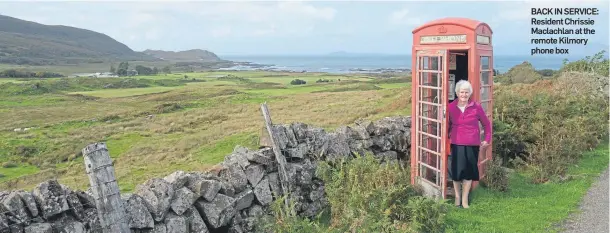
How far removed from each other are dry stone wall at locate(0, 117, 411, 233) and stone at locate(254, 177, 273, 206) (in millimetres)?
15

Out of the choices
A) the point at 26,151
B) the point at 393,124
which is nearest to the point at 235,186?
the point at 393,124

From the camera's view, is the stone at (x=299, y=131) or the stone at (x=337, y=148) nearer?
the stone at (x=299, y=131)

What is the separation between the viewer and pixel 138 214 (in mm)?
5730

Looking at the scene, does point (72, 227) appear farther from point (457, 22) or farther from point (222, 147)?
point (222, 147)

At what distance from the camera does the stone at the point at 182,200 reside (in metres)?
6.18

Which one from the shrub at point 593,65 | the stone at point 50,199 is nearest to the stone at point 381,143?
the stone at point 50,199

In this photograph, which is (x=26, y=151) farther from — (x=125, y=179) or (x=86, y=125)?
(x=125, y=179)

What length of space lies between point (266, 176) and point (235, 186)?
653 millimetres

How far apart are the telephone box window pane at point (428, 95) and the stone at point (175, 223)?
4.76 m

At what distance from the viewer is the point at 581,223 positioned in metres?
7.66

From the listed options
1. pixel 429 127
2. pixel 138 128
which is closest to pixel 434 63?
pixel 429 127

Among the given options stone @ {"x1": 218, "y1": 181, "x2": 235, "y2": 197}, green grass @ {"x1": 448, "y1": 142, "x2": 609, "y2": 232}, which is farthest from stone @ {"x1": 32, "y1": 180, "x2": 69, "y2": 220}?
green grass @ {"x1": 448, "y1": 142, "x2": 609, "y2": 232}

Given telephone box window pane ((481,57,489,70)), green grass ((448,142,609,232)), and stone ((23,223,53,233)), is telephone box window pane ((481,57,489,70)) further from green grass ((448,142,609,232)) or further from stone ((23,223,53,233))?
stone ((23,223,53,233))

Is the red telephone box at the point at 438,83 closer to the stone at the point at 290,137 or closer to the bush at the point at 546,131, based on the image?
the bush at the point at 546,131
